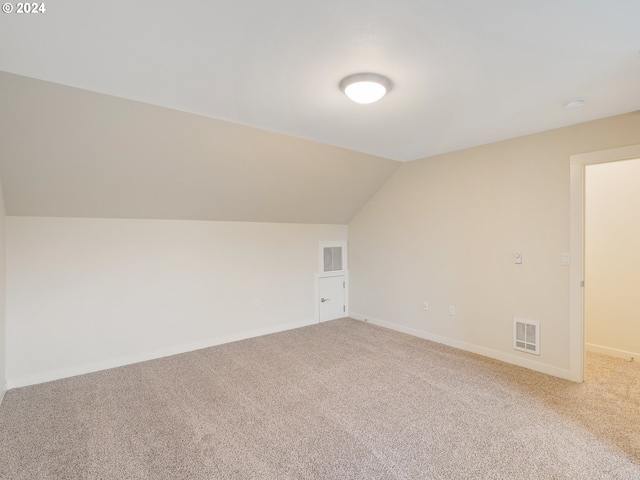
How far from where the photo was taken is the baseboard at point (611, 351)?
134 inches

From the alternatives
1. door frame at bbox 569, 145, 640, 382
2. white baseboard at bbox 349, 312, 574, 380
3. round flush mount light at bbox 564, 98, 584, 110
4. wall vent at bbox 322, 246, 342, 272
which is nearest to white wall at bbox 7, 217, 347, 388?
wall vent at bbox 322, 246, 342, 272

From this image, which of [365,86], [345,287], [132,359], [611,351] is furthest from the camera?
[345,287]

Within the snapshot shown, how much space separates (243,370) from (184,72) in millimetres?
2634

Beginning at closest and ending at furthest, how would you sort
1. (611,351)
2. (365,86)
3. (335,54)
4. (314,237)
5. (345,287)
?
1. (335,54)
2. (365,86)
3. (611,351)
4. (314,237)
5. (345,287)

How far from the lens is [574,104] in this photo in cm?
242

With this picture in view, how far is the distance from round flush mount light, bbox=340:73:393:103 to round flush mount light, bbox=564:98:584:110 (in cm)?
140

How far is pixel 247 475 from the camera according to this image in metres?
1.81

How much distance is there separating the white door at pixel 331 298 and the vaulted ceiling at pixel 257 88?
74.7 inches

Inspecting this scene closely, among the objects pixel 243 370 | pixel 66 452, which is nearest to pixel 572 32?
pixel 243 370

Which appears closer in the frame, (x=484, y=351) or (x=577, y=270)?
(x=577, y=270)

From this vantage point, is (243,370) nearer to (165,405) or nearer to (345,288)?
(165,405)

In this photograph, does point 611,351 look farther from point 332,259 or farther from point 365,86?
point 365,86

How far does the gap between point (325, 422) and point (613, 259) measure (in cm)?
356

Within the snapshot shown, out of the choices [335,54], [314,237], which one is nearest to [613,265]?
[314,237]
